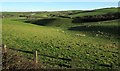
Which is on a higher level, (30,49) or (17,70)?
(17,70)

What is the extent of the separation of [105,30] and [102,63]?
28772mm

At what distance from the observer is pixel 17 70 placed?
13883 millimetres

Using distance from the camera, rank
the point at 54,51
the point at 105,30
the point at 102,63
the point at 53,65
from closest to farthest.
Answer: the point at 53,65
the point at 102,63
the point at 54,51
the point at 105,30

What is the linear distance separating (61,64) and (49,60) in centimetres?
198

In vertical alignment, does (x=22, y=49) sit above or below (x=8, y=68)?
below

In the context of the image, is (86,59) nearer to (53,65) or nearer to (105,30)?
(53,65)

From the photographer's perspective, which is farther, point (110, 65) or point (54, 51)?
point (54, 51)

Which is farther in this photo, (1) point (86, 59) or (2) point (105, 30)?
(2) point (105, 30)

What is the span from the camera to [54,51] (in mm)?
30453

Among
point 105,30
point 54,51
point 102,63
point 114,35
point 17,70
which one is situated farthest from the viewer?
point 105,30

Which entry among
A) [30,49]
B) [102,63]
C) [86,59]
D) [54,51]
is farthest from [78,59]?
[30,49]

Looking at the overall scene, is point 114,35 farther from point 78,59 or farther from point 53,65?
point 53,65

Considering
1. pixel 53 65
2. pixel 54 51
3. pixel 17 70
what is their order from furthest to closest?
pixel 54 51
pixel 53 65
pixel 17 70

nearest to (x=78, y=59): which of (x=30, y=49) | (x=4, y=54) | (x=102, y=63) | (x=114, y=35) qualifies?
(x=102, y=63)
